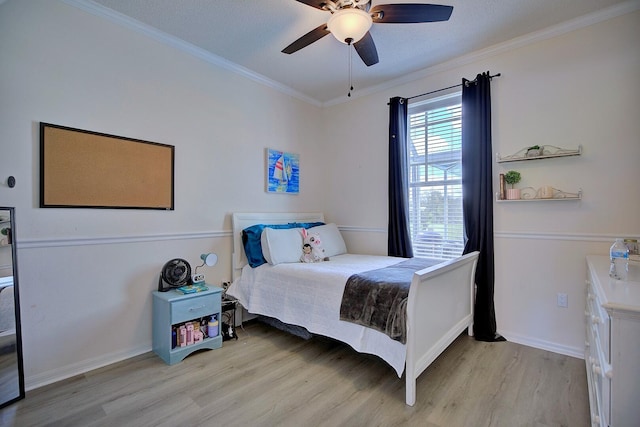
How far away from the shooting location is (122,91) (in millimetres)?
2461

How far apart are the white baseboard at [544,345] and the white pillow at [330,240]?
5.87 ft

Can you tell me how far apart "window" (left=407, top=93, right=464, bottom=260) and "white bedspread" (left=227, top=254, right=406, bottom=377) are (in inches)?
21.7

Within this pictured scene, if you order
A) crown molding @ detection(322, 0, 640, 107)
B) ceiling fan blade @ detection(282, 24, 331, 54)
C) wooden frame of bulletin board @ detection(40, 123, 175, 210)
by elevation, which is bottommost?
wooden frame of bulletin board @ detection(40, 123, 175, 210)

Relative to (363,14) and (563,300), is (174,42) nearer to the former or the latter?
(363,14)

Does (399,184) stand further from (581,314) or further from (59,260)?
(59,260)

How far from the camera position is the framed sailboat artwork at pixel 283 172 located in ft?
11.9

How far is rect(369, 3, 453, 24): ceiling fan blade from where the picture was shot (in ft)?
5.87

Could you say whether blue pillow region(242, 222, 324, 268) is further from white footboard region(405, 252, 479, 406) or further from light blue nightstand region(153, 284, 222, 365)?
white footboard region(405, 252, 479, 406)

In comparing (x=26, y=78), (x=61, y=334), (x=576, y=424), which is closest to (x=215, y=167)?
(x=26, y=78)

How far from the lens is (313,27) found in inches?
100

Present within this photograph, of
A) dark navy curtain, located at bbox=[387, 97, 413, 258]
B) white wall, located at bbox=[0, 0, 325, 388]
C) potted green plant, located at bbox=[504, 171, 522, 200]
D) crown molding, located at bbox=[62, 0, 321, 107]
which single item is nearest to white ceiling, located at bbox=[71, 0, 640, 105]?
crown molding, located at bbox=[62, 0, 321, 107]

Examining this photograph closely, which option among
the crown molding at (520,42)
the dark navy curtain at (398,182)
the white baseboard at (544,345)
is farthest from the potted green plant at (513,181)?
the white baseboard at (544,345)

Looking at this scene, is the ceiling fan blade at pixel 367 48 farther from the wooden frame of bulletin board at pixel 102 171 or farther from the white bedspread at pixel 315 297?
the wooden frame of bulletin board at pixel 102 171

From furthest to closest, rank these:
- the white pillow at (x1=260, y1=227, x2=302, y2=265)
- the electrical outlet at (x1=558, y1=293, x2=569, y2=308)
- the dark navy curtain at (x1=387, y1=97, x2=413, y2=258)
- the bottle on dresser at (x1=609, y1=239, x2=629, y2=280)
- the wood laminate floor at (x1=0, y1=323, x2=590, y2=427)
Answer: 1. the dark navy curtain at (x1=387, y1=97, x2=413, y2=258)
2. the white pillow at (x1=260, y1=227, x2=302, y2=265)
3. the electrical outlet at (x1=558, y1=293, x2=569, y2=308)
4. the wood laminate floor at (x1=0, y1=323, x2=590, y2=427)
5. the bottle on dresser at (x1=609, y1=239, x2=629, y2=280)
